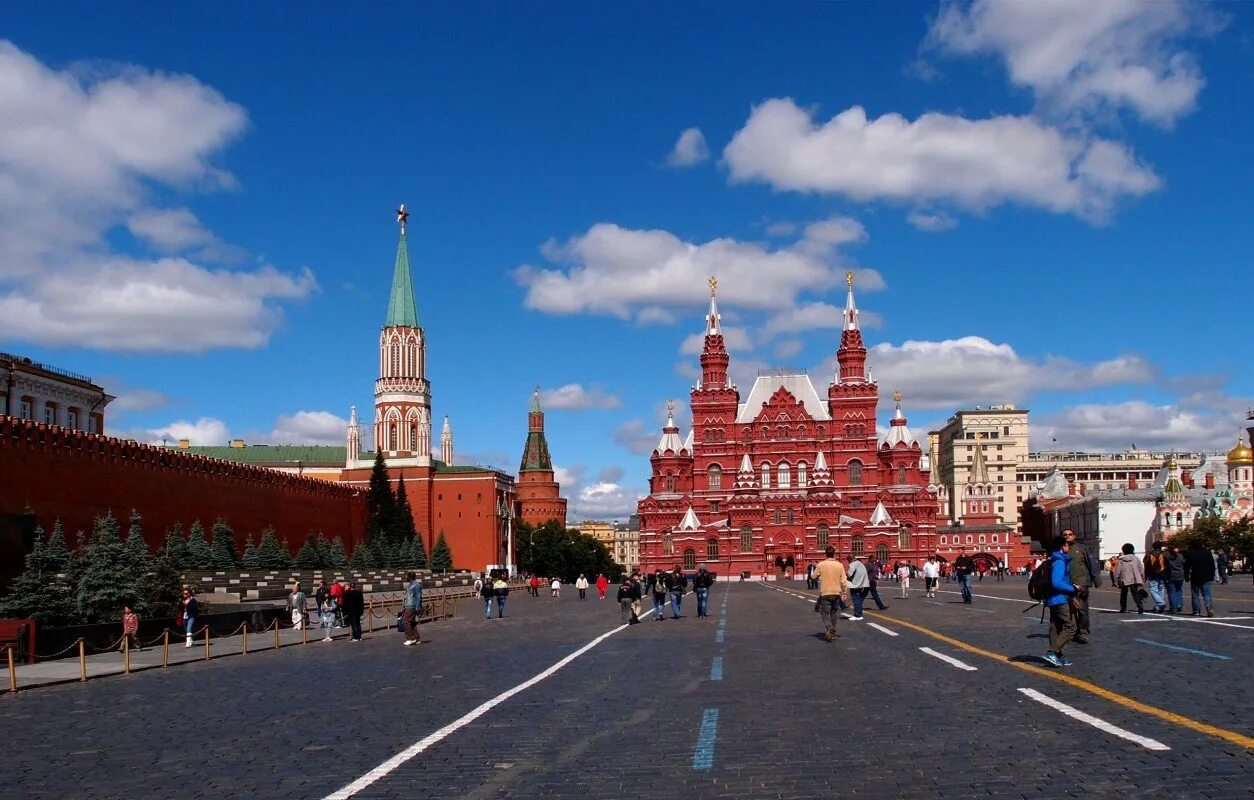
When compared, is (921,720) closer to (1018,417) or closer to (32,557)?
(32,557)

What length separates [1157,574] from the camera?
985 inches

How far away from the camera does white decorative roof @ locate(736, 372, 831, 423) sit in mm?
105938

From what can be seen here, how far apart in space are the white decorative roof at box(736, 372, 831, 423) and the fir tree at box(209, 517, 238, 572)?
57183 mm

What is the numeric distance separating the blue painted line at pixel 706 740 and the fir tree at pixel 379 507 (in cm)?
8075

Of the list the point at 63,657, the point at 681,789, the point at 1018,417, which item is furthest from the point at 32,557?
the point at 1018,417

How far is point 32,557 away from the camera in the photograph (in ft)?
98.6

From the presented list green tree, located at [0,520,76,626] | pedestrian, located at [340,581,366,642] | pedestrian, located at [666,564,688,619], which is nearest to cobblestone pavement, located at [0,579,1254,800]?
pedestrian, located at [340,581,366,642]

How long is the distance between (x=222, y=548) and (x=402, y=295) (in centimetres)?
6906

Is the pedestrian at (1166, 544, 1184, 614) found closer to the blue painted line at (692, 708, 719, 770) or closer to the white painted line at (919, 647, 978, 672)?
the white painted line at (919, 647, 978, 672)

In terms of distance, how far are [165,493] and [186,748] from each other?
47929 millimetres

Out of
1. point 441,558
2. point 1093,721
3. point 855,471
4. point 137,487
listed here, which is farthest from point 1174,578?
point 441,558

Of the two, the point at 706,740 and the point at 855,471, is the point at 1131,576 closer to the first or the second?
the point at 706,740

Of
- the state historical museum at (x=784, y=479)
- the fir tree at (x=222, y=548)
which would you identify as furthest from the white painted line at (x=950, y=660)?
the state historical museum at (x=784, y=479)

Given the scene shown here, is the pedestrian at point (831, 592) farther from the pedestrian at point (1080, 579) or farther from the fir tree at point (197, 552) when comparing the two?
the fir tree at point (197, 552)
